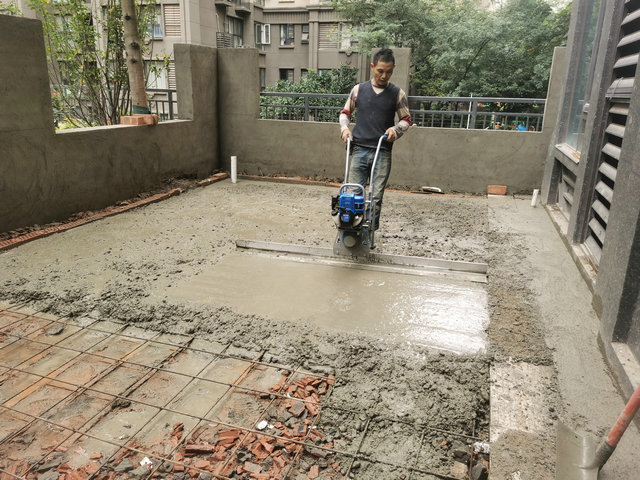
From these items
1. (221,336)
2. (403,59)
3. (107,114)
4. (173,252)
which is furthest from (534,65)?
(221,336)

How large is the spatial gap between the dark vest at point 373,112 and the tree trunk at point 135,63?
4.26 metres

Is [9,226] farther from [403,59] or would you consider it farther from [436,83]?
[436,83]

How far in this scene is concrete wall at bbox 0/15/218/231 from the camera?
5.05m

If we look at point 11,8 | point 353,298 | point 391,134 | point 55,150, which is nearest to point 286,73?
point 11,8

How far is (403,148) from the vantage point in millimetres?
8344

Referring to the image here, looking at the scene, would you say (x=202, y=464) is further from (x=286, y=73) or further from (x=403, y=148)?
(x=286, y=73)

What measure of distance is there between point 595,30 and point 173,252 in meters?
5.51

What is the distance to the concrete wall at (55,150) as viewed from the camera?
5055 mm

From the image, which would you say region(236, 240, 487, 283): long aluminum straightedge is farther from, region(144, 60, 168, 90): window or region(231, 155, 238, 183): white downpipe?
region(144, 60, 168, 90): window

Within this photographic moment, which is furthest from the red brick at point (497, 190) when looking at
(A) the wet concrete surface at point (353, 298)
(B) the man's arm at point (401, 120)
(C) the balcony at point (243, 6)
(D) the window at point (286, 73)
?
(C) the balcony at point (243, 6)

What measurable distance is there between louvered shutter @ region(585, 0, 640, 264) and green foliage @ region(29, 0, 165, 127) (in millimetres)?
7350

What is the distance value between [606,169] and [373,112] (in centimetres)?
219

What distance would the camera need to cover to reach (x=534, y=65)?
52.7 feet

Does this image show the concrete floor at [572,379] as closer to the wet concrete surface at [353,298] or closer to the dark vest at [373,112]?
the wet concrete surface at [353,298]
